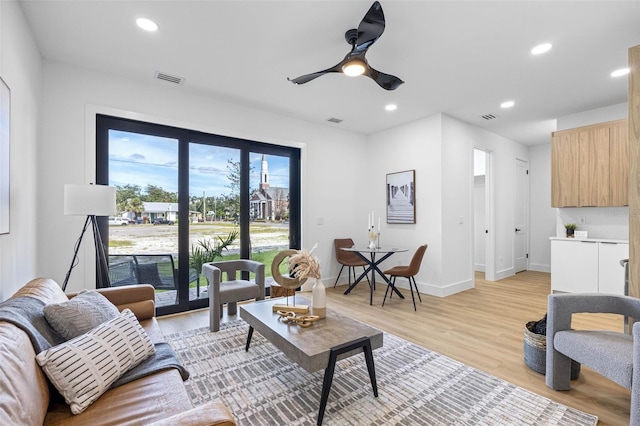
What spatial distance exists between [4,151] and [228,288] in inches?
81.4

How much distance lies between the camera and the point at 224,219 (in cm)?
414

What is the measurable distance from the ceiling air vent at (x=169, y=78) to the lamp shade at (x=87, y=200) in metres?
1.44

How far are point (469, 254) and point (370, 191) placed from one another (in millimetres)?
1999

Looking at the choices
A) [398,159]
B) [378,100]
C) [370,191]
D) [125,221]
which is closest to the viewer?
[125,221]

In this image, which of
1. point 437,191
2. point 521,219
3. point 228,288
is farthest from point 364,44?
point 521,219

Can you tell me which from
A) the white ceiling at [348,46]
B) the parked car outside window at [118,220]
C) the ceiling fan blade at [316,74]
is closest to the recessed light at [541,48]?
the white ceiling at [348,46]

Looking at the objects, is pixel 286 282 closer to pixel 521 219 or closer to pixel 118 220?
pixel 118 220

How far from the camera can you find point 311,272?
2.19 m

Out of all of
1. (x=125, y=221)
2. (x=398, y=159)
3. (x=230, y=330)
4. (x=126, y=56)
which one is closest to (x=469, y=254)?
(x=398, y=159)

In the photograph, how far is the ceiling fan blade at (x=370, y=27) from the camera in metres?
1.99

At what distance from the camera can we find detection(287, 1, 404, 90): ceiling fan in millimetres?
2041

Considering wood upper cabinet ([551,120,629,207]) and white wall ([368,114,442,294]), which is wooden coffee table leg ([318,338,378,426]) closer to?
white wall ([368,114,442,294])

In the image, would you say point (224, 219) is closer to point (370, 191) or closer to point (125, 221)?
point (125, 221)

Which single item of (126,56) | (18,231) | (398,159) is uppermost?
(126,56)
